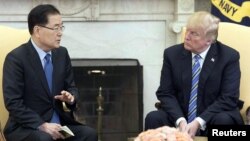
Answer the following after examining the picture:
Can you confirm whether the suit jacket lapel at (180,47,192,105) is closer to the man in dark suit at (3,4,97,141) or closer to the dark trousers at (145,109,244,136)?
the dark trousers at (145,109,244,136)

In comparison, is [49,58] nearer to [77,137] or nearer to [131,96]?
[77,137]

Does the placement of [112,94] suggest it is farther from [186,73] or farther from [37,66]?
[37,66]

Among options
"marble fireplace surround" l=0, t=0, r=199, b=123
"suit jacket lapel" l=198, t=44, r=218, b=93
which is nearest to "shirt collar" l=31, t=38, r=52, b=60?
"suit jacket lapel" l=198, t=44, r=218, b=93

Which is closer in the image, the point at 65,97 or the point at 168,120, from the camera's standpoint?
the point at 65,97

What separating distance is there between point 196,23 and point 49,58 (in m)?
0.85

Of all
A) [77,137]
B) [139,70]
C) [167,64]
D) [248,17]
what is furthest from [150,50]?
[77,137]

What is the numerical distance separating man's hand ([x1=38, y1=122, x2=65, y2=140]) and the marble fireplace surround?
1979 mm

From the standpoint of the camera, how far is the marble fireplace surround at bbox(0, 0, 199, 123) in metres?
5.38

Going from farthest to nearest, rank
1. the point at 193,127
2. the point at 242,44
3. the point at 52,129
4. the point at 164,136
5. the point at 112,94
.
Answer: the point at 112,94
the point at 242,44
the point at 193,127
the point at 52,129
the point at 164,136

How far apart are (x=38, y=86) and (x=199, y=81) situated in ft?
3.00

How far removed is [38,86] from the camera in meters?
3.64

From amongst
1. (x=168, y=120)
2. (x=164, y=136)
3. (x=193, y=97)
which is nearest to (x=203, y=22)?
(x=193, y=97)

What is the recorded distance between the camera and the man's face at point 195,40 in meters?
3.72

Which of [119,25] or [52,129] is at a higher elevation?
[119,25]
